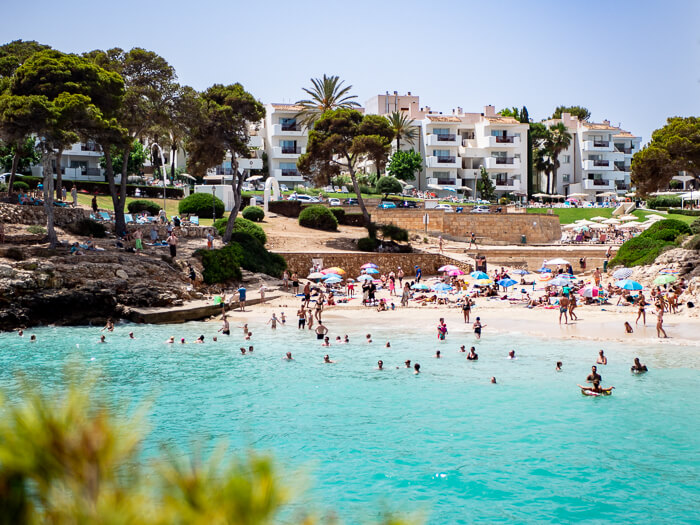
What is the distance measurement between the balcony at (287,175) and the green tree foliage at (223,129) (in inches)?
1439

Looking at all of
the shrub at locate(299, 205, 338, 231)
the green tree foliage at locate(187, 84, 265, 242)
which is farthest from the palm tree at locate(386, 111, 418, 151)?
the green tree foliage at locate(187, 84, 265, 242)

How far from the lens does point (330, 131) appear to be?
48969mm

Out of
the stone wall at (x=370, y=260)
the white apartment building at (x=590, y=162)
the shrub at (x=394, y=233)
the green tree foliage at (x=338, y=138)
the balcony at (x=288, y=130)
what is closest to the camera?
the stone wall at (x=370, y=260)

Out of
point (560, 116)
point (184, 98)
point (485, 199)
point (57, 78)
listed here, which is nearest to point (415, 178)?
point (485, 199)

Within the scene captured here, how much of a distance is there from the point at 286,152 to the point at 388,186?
53.3 feet

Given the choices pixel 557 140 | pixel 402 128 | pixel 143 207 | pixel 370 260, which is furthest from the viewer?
pixel 557 140

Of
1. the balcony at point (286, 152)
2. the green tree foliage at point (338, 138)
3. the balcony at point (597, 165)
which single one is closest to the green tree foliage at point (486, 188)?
the balcony at point (597, 165)

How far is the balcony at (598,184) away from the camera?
8675 centimetres

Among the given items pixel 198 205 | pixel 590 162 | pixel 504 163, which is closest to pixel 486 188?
pixel 504 163

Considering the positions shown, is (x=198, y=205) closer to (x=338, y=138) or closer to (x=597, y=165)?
(x=338, y=138)

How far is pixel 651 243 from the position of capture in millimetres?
41438

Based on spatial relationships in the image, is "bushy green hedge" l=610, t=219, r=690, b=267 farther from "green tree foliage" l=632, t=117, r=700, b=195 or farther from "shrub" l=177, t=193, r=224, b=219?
"shrub" l=177, t=193, r=224, b=219

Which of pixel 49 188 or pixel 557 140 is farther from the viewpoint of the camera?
pixel 557 140

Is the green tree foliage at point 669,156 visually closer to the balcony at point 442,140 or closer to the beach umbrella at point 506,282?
→ the beach umbrella at point 506,282
